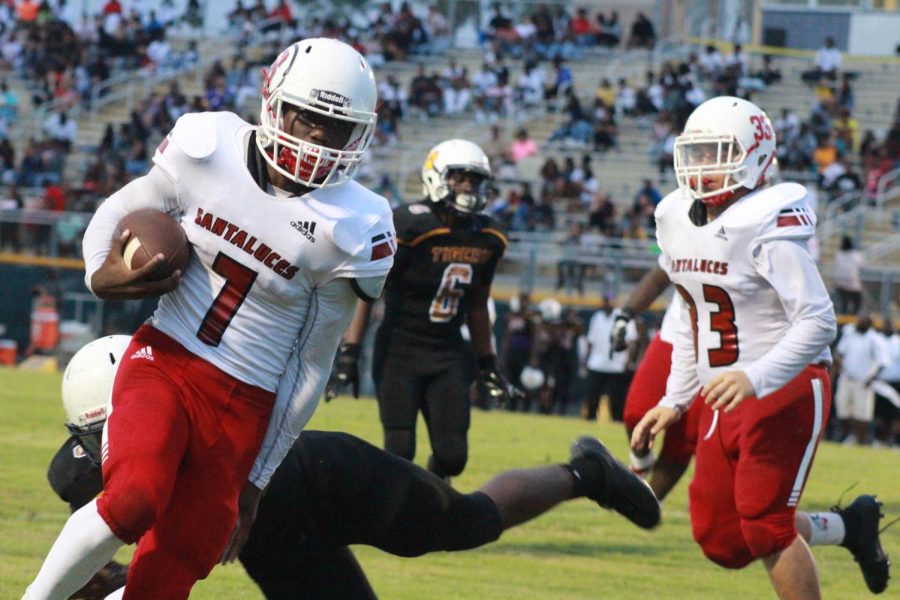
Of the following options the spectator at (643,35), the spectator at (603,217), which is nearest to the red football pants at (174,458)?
the spectator at (603,217)

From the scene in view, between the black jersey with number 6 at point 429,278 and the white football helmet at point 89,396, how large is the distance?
10.6ft

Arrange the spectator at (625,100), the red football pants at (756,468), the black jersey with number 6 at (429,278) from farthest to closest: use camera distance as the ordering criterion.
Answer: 1. the spectator at (625,100)
2. the black jersey with number 6 at (429,278)
3. the red football pants at (756,468)

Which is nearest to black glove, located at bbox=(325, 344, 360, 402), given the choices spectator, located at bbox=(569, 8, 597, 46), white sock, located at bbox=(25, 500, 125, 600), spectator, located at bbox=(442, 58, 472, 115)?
white sock, located at bbox=(25, 500, 125, 600)

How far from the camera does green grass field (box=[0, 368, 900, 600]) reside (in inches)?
249

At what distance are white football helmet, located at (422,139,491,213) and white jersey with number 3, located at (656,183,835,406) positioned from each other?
7.61 ft

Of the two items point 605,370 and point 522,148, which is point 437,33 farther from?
point 605,370

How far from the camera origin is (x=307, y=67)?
4.23m

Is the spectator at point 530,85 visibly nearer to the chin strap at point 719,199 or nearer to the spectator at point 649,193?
the spectator at point 649,193

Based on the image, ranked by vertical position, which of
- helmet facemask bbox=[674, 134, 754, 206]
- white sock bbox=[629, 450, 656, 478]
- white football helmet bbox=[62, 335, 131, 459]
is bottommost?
white sock bbox=[629, 450, 656, 478]

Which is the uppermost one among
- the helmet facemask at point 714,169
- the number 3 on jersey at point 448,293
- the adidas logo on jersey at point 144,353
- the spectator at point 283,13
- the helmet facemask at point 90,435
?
the helmet facemask at point 714,169

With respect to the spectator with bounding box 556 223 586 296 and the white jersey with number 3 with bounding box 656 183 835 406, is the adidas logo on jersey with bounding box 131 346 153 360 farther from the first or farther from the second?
the spectator with bounding box 556 223 586 296

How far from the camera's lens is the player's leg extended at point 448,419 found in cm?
746

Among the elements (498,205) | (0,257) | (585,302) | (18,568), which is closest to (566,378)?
(585,302)

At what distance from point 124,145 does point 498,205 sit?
7133 mm
